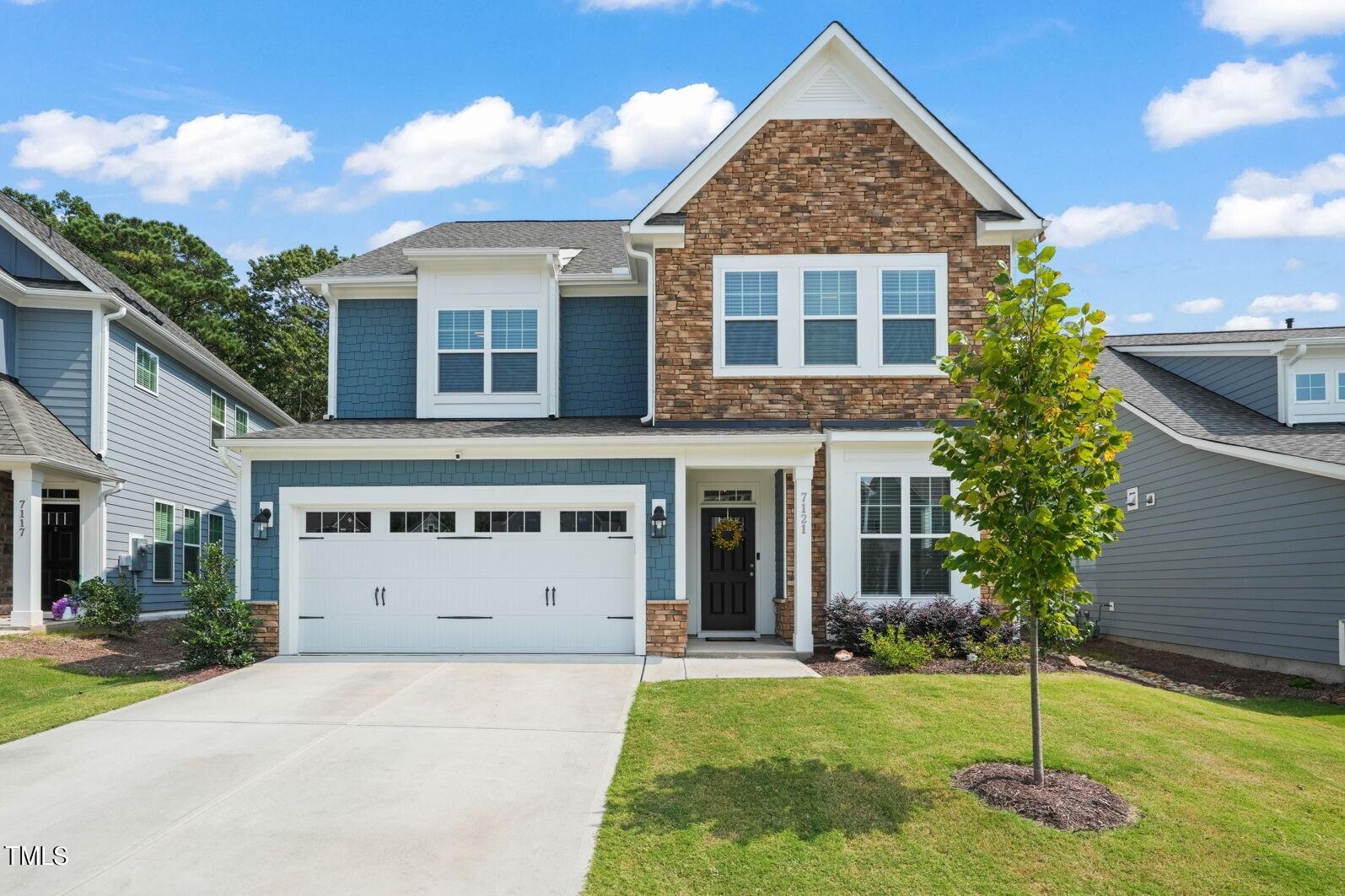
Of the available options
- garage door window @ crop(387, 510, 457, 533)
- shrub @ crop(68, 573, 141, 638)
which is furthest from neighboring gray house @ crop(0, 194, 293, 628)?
garage door window @ crop(387, 510, 457, 533)

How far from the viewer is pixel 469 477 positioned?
42.7 feet

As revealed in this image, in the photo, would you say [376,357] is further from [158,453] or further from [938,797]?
[938,797]

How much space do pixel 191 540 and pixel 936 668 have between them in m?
16.6

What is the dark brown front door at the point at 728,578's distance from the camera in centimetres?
1442

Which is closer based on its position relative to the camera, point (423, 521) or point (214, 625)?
point (214, 625)

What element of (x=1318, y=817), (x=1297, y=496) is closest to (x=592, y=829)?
(x=1318, y=817)

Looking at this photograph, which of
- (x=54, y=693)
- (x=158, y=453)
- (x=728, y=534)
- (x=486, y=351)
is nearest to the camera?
(x=54, y=693)

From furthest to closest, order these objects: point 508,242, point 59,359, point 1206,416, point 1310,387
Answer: point 59,359
point 508,242
point 1206,416
point 1310,387

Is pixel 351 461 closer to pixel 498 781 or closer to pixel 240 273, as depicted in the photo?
pixel 498 781

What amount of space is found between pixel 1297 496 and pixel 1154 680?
3071 mm

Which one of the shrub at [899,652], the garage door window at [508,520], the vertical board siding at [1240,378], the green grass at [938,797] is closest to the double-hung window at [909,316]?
the shrub at [899,652]

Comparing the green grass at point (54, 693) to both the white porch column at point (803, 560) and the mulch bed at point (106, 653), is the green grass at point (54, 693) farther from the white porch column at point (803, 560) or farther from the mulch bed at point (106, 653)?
the white porch column at point (803, 560)

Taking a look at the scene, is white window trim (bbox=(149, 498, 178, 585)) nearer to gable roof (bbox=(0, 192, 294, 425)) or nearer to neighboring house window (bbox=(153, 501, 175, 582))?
neighboring house window (bbox=(153, 501, 175, 582))

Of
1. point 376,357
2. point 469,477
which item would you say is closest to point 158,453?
point 376,357
